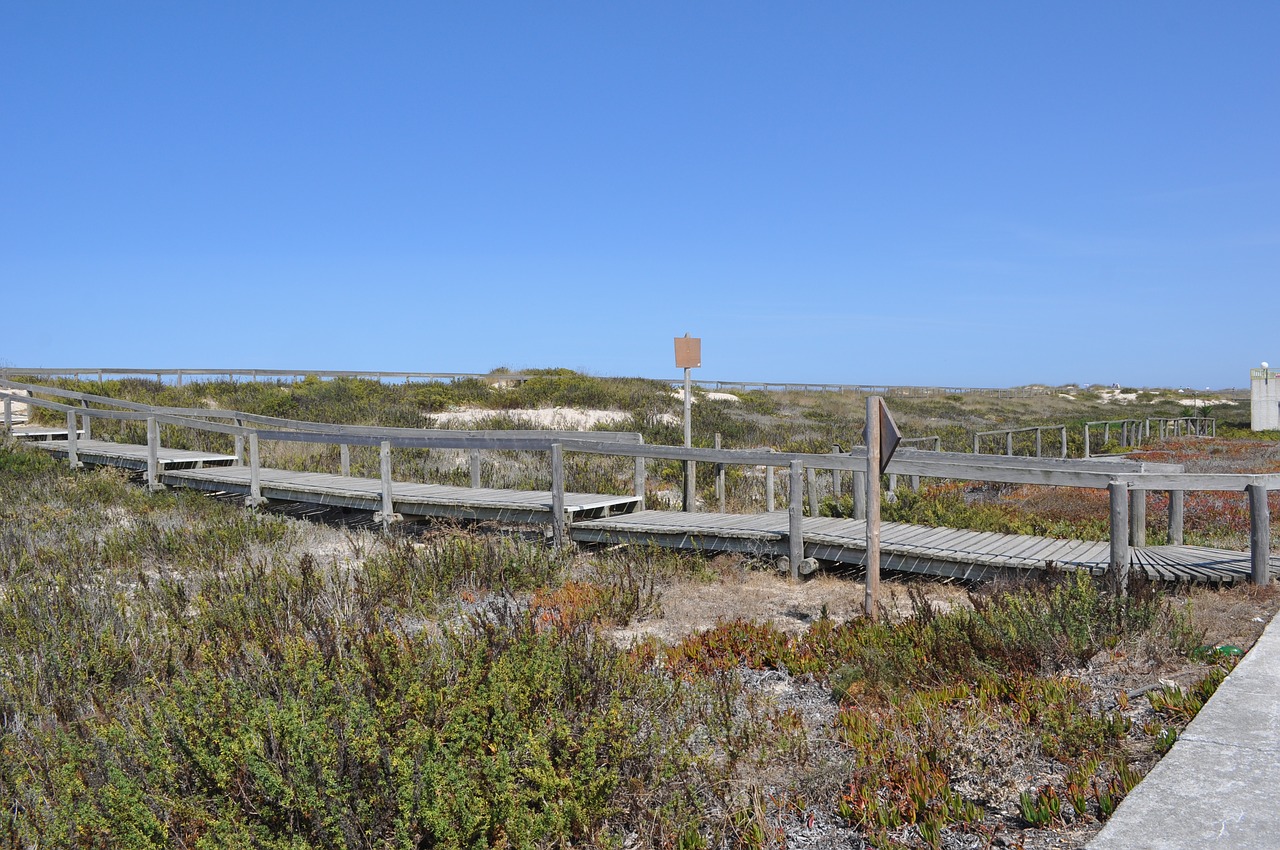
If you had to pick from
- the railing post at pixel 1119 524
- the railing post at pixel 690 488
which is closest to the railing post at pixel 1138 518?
the railing post at pixel 1119 524

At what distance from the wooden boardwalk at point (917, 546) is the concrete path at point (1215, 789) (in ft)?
10.1

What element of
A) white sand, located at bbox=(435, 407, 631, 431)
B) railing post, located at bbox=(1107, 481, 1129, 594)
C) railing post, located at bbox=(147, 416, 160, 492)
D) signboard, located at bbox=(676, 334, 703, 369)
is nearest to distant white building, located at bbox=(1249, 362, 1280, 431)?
white sand, located at bbox=(435, 407, 631, 431)

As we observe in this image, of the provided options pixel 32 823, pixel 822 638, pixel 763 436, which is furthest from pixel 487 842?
→ pixel 763 436

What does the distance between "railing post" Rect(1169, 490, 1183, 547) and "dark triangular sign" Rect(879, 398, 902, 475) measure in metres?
3.83

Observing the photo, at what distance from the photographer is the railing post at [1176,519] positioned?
866 centimetres

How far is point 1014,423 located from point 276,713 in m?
40.8

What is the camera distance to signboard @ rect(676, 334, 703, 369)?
41.1 feet

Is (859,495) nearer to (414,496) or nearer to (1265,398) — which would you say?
(414,496)

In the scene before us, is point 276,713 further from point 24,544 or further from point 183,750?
point 24,544

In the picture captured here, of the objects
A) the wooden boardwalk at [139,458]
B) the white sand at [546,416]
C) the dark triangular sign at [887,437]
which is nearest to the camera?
the dark triangular sign at [887,437]

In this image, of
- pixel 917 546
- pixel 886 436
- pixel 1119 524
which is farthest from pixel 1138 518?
pixel 886 436

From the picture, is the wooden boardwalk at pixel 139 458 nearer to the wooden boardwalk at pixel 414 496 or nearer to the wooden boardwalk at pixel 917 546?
the wooden boardwalk at pixel 414 496

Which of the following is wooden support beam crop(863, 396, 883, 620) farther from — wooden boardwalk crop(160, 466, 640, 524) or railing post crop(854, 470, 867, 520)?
wooden boardwalk crop(160, 466, 640, 524)

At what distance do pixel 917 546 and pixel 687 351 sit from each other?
16.3ft
